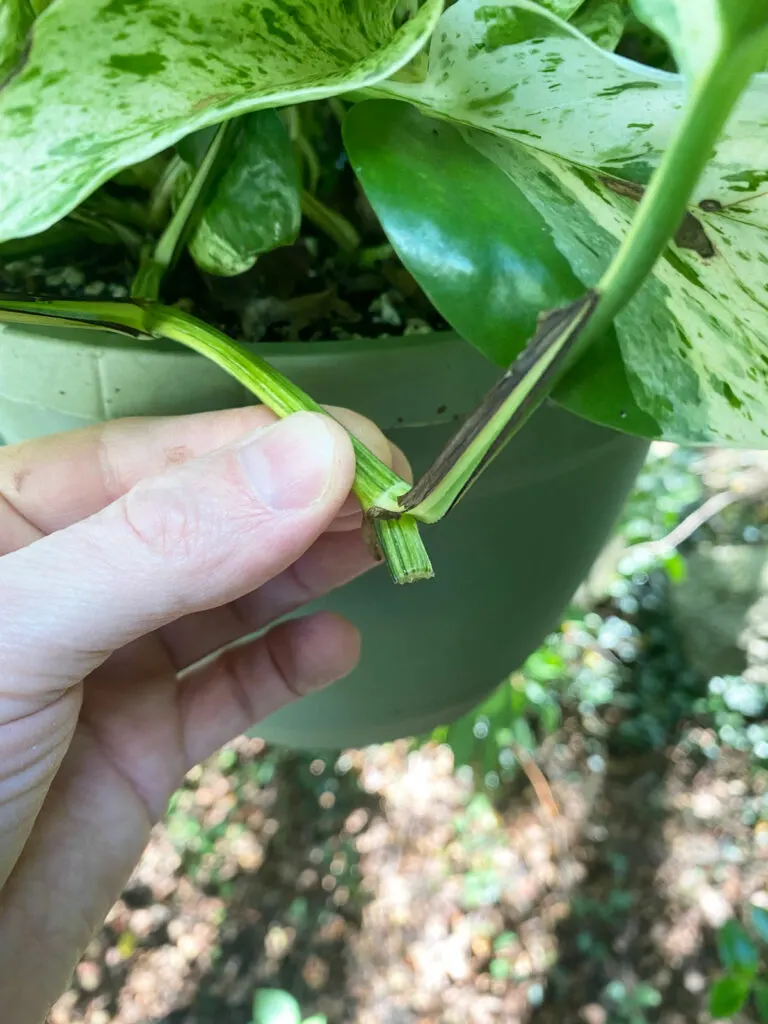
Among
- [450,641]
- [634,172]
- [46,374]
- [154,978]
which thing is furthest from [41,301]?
[154,978]

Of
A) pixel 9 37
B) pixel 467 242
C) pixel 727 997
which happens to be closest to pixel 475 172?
pixel 467 242

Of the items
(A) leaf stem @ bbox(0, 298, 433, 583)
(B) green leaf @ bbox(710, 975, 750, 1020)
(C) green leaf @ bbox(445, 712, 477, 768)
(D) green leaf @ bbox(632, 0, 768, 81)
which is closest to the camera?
(D) green leaf @ bbox(632, 0, 768, 81)

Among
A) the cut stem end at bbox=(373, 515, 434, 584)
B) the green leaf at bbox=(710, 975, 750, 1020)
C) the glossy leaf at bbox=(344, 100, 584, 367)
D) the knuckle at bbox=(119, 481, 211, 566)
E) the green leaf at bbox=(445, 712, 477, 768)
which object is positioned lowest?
the green leaf at bbox=(445, 712, 477, 768)

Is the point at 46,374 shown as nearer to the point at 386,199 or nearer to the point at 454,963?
the point at 386,199

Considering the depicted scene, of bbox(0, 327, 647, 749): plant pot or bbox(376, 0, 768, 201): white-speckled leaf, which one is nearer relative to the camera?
bbox(376, 0, 768, 201): white-speckled leaf

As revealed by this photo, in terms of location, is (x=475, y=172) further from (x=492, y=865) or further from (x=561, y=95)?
(x=492, y=865)

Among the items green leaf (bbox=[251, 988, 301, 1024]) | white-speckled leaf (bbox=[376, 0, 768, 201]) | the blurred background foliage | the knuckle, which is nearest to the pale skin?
the knuckle

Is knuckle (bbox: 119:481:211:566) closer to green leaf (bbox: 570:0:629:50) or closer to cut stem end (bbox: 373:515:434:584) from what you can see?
cut stem end (bbox: 373:515:434:584)

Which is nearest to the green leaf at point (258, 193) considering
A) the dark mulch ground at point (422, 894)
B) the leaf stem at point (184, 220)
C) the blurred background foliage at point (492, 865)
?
the leaf stem at point (184, 220)
